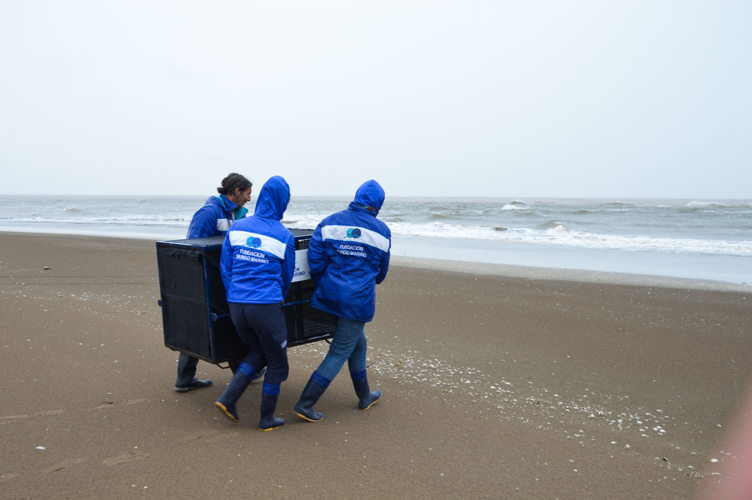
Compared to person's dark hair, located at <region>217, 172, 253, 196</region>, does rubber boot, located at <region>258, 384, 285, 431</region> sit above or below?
below

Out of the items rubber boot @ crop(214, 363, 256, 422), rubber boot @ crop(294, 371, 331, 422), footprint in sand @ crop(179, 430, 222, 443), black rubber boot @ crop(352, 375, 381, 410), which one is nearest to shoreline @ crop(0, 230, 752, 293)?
black rubber boot @ crop(352, 375, 381, 410)

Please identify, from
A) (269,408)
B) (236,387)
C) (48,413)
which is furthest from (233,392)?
(48,413)

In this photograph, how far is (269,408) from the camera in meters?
3.98

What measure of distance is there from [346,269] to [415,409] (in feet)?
4.65

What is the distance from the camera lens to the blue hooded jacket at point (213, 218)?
471 cm

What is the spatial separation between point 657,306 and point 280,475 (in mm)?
7374

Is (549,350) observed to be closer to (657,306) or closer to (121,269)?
(657,306)

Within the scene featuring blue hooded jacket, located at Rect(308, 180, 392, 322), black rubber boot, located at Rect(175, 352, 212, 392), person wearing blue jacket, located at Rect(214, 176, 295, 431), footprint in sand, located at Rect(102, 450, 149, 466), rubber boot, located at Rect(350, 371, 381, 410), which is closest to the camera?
footprint in sand, located at Rect(102, 450, 149, 466)

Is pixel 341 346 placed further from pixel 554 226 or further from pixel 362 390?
pixel 554 226

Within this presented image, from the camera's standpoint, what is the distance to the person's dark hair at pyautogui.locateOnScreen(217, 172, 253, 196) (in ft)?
15.8

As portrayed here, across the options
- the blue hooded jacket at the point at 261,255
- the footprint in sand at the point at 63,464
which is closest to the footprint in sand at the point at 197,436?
the footprint in sand at the point at 63,464

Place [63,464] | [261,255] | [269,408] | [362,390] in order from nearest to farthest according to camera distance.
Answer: [63,464] → [261,255] → [269,408] → [362,390]

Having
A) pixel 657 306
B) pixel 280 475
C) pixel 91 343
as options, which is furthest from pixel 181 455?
pixel 657 306

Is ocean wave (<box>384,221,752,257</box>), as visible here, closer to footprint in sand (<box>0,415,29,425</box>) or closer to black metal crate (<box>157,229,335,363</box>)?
black metal crate (<box>157,229,335,363</box>)
